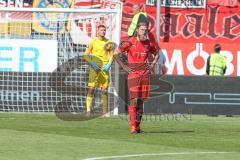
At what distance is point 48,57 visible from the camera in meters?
22.4

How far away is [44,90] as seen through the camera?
22.6m

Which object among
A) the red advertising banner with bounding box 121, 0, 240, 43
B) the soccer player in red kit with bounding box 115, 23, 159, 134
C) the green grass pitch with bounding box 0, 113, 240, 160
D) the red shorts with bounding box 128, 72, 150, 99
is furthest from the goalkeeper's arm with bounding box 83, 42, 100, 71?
the red advertising banner with bounding box 121, 0, 240, 43

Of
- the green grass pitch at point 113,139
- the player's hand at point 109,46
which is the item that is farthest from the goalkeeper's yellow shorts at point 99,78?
the green grass pitch at point 113,139

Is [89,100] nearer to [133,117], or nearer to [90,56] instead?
[90,56]

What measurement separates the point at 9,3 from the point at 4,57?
9.09 m

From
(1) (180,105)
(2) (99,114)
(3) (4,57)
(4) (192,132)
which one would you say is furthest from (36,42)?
(4) (192,132)

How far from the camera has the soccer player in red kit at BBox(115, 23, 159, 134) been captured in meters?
16.8

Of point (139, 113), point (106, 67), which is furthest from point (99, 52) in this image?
point (139, 113)

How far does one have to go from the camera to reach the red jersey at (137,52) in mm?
16938

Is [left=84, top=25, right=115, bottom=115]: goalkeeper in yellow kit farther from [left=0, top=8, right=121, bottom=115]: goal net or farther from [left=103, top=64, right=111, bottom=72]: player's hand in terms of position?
[left=0, top=8, right=121, bottom=115]: goal net

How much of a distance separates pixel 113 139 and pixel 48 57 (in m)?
7.44

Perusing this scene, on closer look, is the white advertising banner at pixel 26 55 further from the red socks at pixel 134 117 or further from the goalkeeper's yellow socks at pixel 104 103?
the red socks at pixel 134 117

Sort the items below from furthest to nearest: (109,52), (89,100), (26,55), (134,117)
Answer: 1. (26,55)
2. (109,52)
3. (89,100)
4. (134,117)

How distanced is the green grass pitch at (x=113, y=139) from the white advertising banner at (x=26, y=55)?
1.39m
